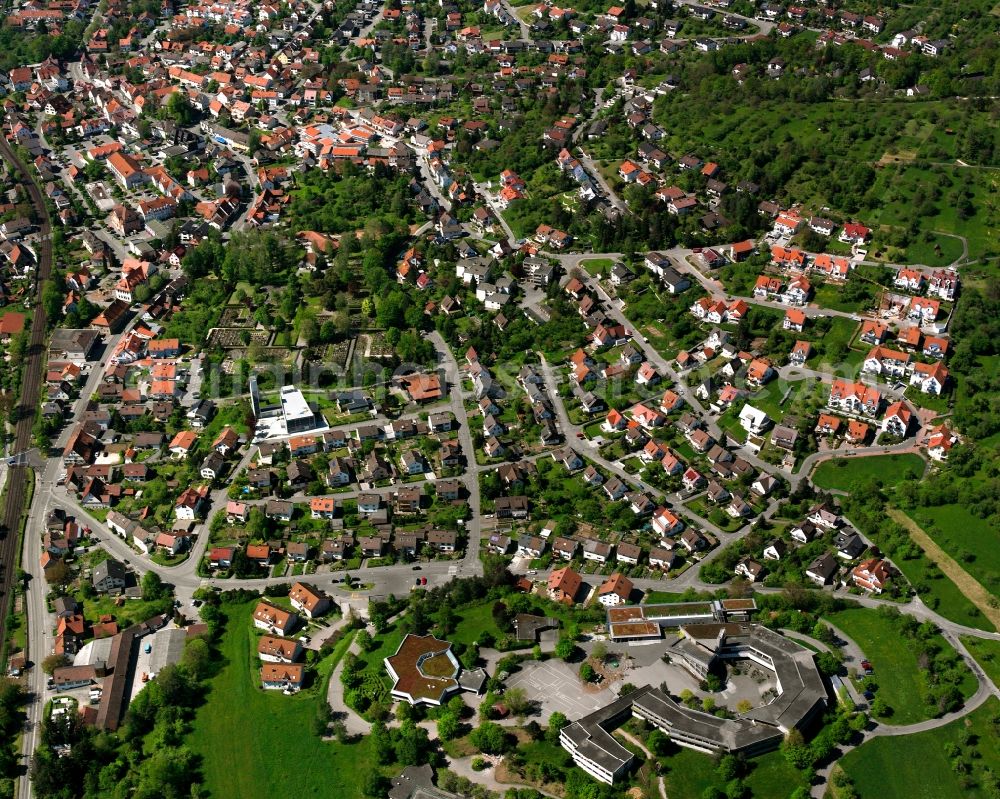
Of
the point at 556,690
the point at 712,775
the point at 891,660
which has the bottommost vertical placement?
the point at 556,690

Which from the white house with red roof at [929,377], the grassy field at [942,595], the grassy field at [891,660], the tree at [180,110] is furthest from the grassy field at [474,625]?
the tree at [180,110]

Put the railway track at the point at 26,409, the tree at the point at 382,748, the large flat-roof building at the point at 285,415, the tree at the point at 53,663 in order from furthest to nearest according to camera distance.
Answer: the large flat-roof building at the point at 285,415
the railway track at the point at 26,409
the tree at the point at 53,663
the tree at the point at 382,748

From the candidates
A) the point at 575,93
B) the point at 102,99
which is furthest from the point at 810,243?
the point at 102,99

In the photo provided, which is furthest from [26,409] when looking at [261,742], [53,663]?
[261,742]

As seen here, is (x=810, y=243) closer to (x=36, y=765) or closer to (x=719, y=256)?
(x=719, y=256)

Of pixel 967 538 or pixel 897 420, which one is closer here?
pixel 967 538

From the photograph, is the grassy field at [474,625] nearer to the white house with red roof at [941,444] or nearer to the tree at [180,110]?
the white house with red roof at [941,444]

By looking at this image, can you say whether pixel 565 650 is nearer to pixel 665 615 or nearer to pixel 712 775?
pixel 665 615
